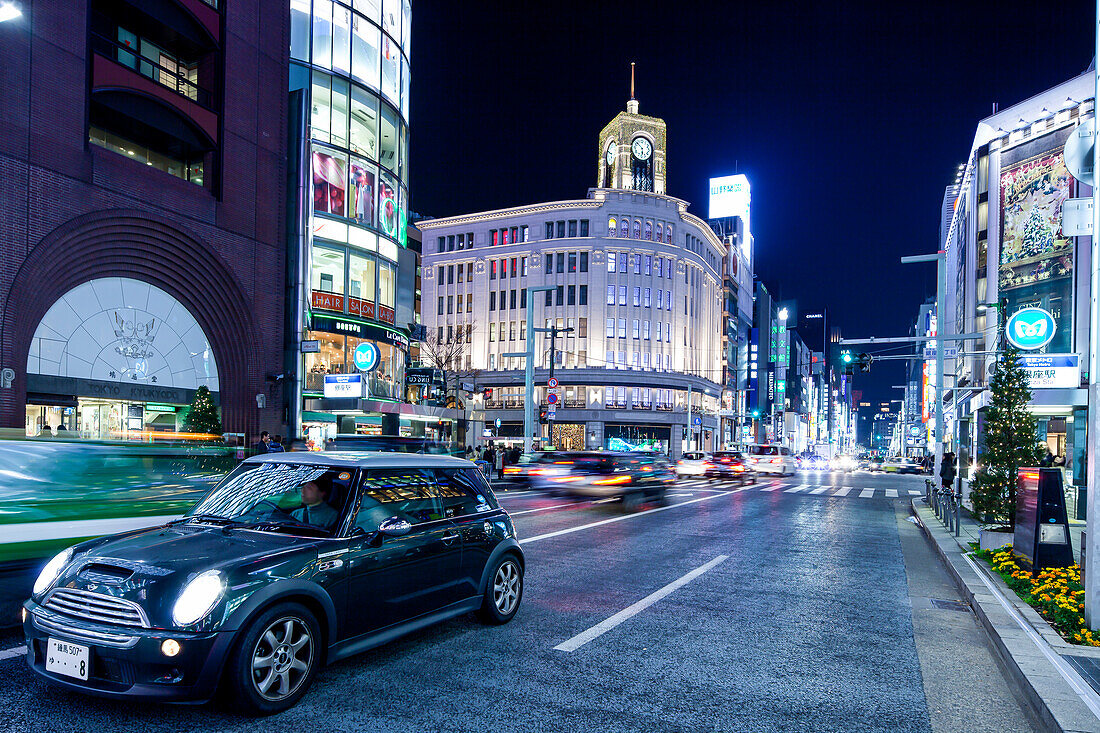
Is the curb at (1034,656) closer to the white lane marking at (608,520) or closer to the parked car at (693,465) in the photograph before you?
the white lane marking at (608,520)

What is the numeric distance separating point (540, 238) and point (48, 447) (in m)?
76.3

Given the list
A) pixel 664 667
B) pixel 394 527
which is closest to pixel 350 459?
pixel 394 527

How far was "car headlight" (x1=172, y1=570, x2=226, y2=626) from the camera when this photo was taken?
4.36 m

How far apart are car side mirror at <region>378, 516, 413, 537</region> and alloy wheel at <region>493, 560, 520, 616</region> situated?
5.60 ft

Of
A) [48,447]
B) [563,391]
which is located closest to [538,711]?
[48,447]

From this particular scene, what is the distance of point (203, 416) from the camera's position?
88.3 ft

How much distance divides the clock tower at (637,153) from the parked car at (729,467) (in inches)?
2174

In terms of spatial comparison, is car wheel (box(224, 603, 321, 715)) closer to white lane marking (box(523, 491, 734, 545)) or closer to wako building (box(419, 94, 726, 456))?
white lane marking (box(523, 491, 734, 545))

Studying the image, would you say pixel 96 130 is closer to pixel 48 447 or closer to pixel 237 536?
pixel 48 447

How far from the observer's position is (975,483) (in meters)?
15.6

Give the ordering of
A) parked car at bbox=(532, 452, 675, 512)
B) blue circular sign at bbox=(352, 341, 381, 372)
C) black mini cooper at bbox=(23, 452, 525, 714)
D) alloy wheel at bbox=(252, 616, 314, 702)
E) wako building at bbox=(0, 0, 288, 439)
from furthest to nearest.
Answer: blue circular sign at bbox=(352, 341, 381, 372) → wako building at bbox=(0, 0, 288, 439) → parked car at bbox=(532, 452, 675, 512) → alloy wheel at bbox=(252, 616, 314, 702) → black mini cooper at bbox=(23, 452, 525, 714)

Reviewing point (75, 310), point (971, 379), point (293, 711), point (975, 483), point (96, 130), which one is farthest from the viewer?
point (971, 379)

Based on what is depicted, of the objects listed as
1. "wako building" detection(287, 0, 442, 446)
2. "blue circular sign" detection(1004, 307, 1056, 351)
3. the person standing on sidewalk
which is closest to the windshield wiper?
"blue circular sign" detection(1004, 307, 1056, 351)

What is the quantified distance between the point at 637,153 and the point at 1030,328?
74.9m
